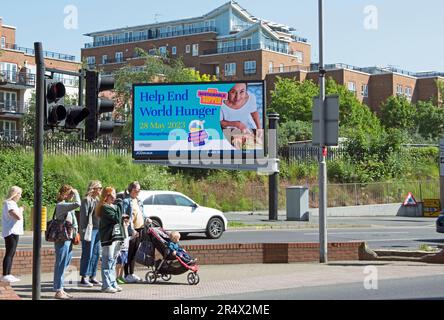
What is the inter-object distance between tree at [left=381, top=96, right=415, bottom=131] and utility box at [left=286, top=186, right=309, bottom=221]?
5004 centimetres

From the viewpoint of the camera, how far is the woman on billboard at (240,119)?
3744cm

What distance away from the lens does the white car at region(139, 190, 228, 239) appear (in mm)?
23047

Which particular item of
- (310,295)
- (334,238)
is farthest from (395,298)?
(334,238)

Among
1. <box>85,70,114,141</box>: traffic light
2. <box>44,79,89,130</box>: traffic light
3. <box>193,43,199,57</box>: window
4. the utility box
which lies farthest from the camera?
<box>193,43,199,57</box>: window

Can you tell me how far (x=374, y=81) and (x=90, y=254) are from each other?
3290 inches

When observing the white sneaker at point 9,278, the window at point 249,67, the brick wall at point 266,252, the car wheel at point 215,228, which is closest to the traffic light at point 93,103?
the white sneaker at point 9,278

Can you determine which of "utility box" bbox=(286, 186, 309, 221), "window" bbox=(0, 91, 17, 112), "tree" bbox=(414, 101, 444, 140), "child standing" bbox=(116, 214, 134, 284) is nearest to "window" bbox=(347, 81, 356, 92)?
"tree" bbox=(414, 101, 444, 140)

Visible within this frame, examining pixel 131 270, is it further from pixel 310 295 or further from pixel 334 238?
pixel 334 238

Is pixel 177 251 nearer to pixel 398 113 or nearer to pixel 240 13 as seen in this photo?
pixel 398 113

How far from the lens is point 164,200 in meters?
23.5

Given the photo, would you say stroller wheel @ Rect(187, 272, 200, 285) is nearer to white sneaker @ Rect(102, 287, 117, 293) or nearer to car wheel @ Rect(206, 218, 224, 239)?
white sneaker @ Rect(102, 287, 117, 293)

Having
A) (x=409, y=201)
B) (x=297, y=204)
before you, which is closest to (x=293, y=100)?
(x=409, y=201)

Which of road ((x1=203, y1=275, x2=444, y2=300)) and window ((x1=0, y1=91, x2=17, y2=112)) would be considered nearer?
road ((x1=203, y1=275, x2=444, y2=300))

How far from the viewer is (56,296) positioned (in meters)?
11.3
